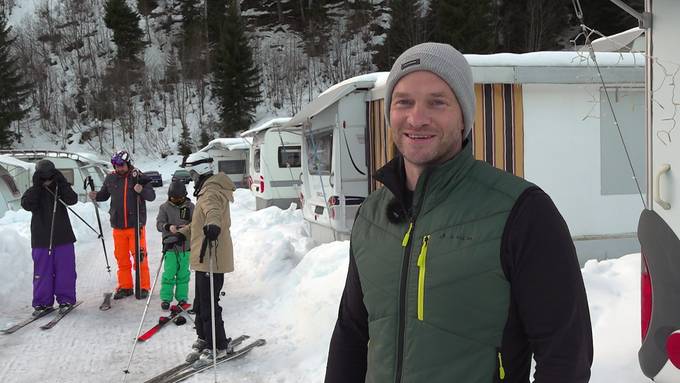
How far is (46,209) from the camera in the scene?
657 cm

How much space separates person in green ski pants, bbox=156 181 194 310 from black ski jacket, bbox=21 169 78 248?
1.20m

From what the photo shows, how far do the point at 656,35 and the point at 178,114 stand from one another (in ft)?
148

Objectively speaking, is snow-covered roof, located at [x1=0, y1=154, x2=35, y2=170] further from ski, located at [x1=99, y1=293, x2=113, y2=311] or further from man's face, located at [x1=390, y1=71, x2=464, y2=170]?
man's face, located at [x1=390, y1=71, x2=464, y2=170]

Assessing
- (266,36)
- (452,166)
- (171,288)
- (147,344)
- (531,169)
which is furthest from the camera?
(266,36)

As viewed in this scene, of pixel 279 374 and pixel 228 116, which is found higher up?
pixel 228 116

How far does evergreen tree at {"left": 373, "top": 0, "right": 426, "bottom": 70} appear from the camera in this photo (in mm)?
37594

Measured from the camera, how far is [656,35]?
7.85 ft

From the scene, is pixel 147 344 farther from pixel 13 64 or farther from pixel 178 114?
pixel 13 64

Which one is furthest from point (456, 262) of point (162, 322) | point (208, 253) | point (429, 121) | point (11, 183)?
point (11, 183)

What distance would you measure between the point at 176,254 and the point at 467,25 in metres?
29.2

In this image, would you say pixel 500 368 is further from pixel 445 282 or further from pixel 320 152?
pixel 320 152

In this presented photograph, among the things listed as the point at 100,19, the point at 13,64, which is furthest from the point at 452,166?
the point at 100,19

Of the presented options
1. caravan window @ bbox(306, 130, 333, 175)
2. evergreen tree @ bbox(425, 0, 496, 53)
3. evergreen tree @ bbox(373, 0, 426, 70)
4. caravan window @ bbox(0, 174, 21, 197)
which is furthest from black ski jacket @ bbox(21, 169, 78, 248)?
evergreen tree @ bbox(373, 0, 426, 70)

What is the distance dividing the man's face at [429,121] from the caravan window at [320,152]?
23.0 feet
